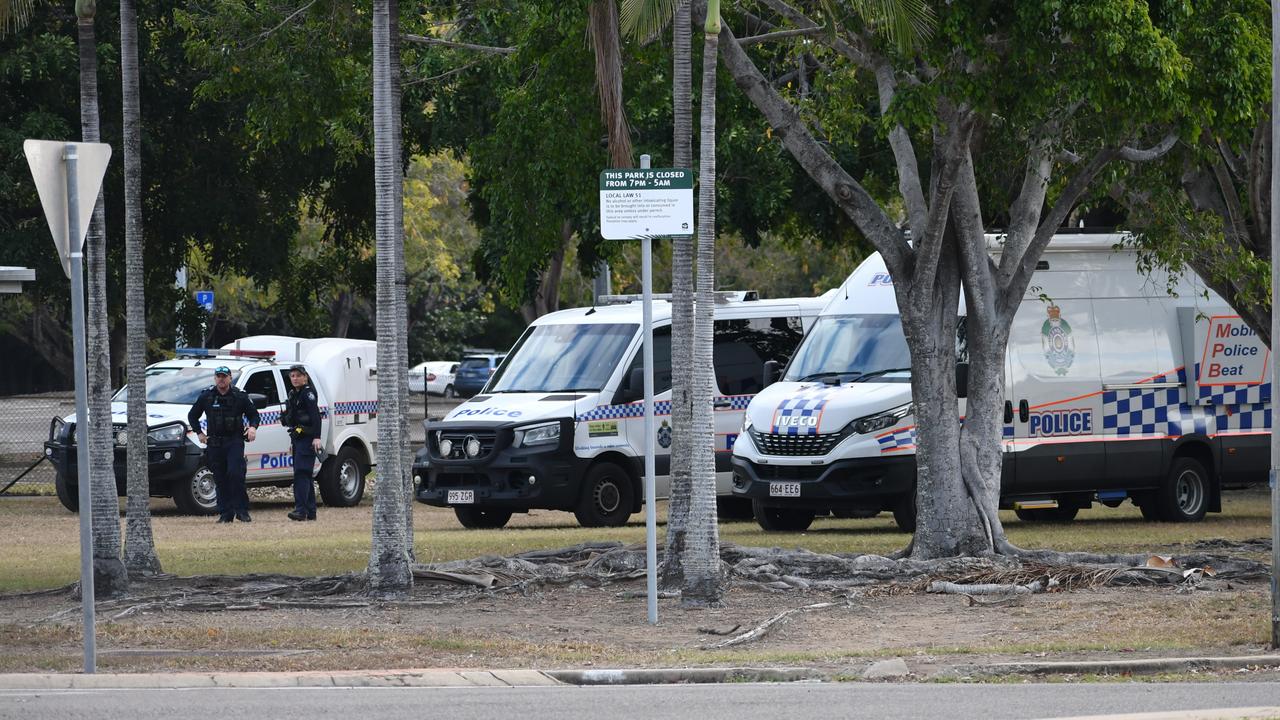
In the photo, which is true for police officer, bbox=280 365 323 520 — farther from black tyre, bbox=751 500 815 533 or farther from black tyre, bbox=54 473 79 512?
black tyre, bbox=751 500 815 533

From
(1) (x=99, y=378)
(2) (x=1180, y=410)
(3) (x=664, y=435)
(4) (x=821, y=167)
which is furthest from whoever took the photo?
(2) (x=1180, y=410)

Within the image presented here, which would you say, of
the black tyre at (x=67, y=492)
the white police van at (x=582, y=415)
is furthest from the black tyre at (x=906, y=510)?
the black tyre at (x=67, y=492)

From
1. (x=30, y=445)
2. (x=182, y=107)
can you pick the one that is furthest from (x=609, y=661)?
(x=30, y=445)

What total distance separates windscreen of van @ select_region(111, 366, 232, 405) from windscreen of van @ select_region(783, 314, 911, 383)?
25.7ft

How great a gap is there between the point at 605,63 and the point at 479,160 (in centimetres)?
423

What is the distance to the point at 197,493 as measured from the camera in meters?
22.7

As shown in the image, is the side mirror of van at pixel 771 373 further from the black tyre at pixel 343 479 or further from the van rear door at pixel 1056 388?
the black tyre at pixel 343 479

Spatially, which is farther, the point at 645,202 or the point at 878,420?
the point at 878,420

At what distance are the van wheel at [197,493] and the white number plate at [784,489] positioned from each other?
7.38 metres

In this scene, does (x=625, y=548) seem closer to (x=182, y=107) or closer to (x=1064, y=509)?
(x=1064, y=509)

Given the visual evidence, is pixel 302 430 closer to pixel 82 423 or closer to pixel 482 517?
pixel 482 517

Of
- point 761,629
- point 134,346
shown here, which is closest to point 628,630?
point 761,629

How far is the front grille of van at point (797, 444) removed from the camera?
18.4 meters

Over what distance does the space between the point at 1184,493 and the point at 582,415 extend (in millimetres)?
7048
